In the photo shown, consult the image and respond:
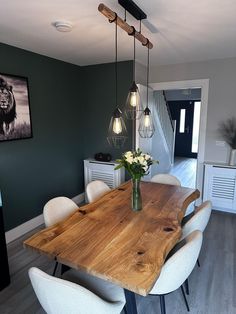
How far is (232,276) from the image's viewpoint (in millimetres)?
2223

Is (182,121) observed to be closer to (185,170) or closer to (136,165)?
(185,170)

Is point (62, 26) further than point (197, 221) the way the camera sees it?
Yes

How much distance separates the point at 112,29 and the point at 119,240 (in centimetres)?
203

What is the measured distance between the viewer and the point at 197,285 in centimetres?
212

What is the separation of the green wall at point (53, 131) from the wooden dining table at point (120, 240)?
1.43 metres

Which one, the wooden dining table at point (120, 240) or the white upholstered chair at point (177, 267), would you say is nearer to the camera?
the wooden dining table at point (120, 240)

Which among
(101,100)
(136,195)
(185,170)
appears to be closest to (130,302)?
(136,195)

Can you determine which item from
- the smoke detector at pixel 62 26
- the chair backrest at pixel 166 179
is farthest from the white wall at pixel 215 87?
the smoke detector at pixel 62 26

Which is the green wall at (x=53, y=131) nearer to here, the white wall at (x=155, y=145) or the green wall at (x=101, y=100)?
the green wall at (x=101, y=100)

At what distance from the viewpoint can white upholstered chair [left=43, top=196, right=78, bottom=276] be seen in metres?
1.94

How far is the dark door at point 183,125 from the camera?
8.03 m

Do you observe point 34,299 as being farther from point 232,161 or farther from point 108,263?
point 232,161

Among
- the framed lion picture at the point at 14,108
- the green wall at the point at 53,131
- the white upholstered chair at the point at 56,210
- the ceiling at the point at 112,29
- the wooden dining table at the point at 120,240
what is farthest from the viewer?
the green wall at the point at 53,131

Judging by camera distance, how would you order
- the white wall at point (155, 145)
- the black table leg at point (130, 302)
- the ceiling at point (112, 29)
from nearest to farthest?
the black table leg at point (130, 302) → the ceiling at point (112, 29) → the white wall at point (155, 145)
